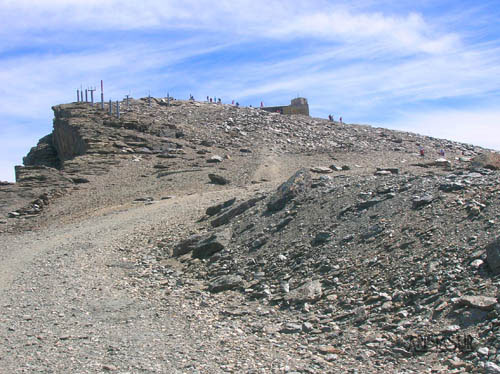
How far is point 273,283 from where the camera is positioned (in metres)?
10.6

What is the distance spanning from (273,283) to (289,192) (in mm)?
4058

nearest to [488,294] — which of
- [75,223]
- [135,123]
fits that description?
[75,223]

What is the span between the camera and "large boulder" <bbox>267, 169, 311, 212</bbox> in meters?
14.1

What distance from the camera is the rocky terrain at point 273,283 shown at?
7297 millimetres

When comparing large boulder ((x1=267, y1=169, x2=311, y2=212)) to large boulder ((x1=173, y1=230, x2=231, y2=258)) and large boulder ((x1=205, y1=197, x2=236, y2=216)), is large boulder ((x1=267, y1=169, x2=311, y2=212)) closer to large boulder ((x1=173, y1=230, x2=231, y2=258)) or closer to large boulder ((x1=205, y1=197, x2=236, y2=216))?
large boulder ((x1=173, y1=230, x2=231, y2=258))

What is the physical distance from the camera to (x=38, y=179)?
2708 centimetres

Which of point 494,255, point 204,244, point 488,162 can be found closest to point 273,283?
point 204,244

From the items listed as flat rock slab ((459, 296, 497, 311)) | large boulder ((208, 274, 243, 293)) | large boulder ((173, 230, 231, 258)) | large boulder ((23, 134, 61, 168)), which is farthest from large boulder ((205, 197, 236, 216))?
large boulder ((23, 134, 61, 168))

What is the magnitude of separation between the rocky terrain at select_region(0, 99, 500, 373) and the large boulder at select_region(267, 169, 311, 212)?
0.06 meters

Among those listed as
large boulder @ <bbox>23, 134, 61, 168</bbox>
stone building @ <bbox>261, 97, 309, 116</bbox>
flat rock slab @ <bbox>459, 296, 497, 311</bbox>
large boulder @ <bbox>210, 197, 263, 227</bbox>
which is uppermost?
stone building @ <bbox>261, 97, 309, 116</bbox>

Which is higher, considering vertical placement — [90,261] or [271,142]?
[271,142]

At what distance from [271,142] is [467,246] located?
26.6 metres

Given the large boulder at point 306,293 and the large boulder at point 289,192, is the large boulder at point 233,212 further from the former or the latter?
the large boulder at point 306,293

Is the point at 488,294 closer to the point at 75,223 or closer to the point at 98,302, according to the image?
the point at 98,302
